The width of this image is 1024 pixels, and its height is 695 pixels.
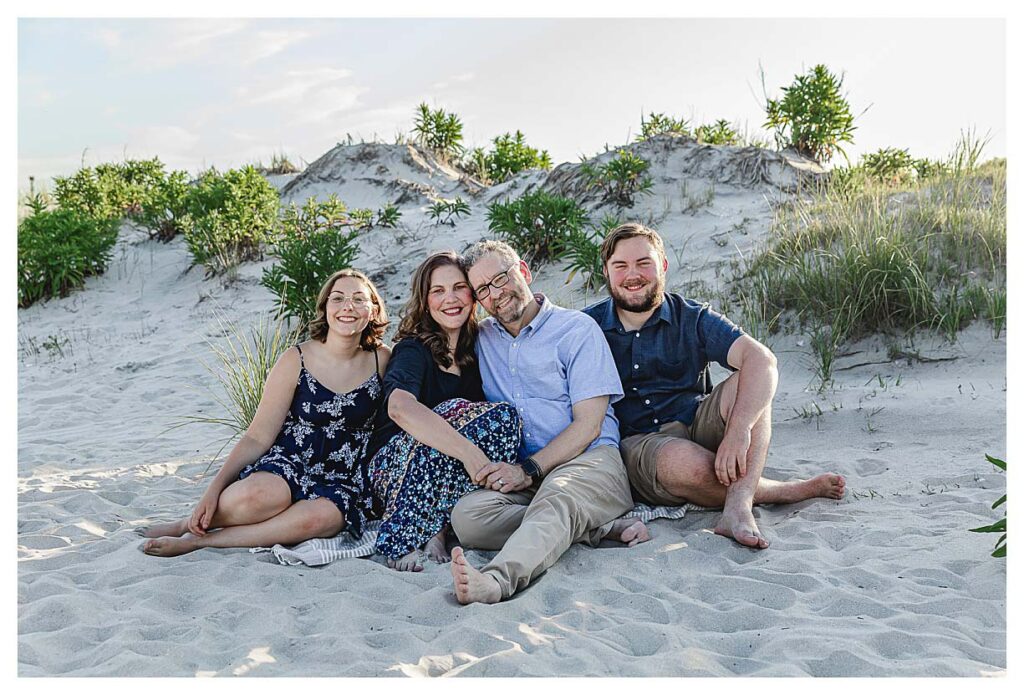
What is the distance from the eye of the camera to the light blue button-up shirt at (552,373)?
399 cm

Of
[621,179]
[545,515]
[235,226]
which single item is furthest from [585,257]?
[235,226]

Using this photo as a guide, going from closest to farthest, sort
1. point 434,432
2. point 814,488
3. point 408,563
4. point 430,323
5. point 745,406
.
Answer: point 408,563
point 434,432
point 745,406
point 430,323
point 814,488

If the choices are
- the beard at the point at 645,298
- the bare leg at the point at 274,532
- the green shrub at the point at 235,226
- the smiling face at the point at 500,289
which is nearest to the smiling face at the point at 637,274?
the beard at the point at 645,298

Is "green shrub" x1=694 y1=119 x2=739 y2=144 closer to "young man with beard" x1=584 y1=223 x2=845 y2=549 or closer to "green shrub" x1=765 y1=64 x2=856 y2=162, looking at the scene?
"green shrub" x1=765 y1=64 x2=856 y2=162

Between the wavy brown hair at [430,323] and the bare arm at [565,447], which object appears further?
the wavy brown hair at [430,323]

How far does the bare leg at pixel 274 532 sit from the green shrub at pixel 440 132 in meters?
9.83

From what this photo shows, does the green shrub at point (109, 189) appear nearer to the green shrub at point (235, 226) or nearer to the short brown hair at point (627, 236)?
the green shrub at point (235, 226)

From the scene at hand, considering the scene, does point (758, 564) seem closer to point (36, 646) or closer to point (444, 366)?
point (444, 366)

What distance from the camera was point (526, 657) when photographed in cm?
280

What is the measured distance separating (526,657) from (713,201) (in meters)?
7.33

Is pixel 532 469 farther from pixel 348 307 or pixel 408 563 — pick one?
pixel 348 307

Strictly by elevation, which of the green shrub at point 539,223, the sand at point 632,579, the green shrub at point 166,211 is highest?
the green shrub at point 166,211

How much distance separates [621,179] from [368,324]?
5.70 m

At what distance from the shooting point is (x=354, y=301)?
413cm
